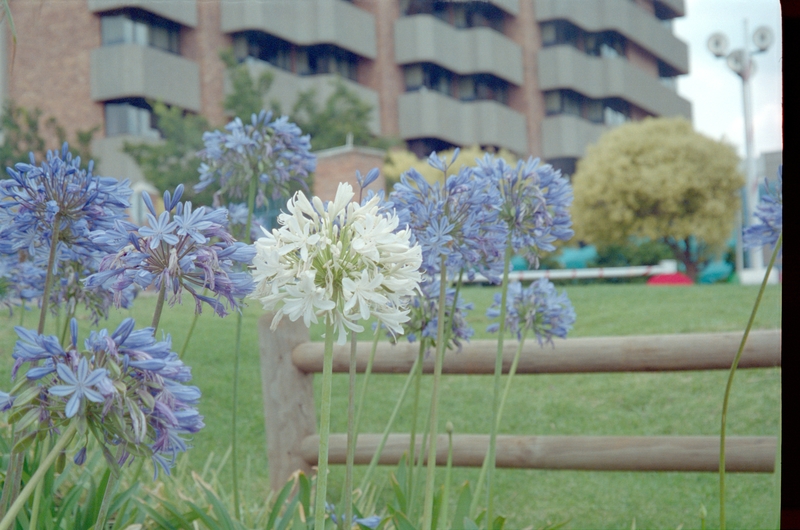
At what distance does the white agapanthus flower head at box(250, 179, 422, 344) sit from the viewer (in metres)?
0.67

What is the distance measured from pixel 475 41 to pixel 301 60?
8.42ft

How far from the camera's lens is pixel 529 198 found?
3.71ft

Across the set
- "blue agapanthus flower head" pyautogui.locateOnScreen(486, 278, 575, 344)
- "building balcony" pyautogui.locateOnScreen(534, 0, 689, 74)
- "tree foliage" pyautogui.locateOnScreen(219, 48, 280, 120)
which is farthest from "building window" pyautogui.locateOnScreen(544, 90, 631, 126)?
"blue agapanthus flower head" pyautogui.locateOnScreen(486, 278, 575, 344)

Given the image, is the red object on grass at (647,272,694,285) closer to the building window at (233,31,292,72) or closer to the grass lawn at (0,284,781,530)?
the grass lawn at (0,284,781,530)

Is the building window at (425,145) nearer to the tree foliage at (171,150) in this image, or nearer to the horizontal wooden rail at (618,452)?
the tree foliage at (171,150)

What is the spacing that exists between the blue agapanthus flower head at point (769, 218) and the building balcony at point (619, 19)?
10.2 metres

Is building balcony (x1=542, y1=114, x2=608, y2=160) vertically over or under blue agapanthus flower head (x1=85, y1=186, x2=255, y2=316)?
over

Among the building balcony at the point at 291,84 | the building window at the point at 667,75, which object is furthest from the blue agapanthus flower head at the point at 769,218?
the building window at the point at 667,75

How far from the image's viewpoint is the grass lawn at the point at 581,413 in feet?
8.57

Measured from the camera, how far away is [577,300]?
595 centimetres

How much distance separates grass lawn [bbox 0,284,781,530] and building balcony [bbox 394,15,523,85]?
17.9 feet

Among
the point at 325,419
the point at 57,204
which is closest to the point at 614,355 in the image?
the point at 325,419

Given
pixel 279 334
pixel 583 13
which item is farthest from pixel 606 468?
pixel 583 13

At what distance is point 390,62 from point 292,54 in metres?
1.39
